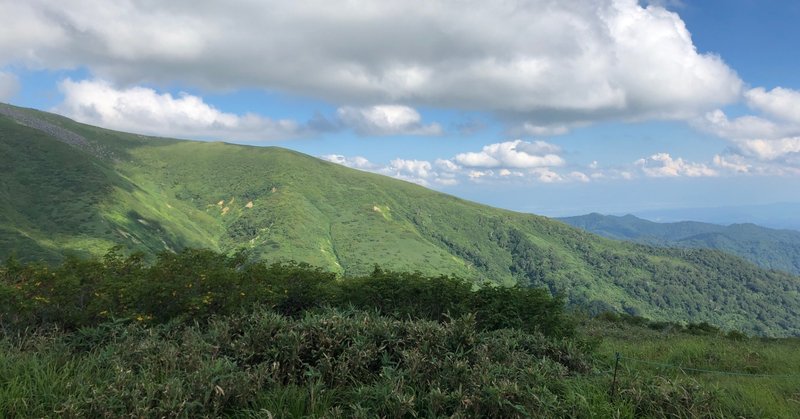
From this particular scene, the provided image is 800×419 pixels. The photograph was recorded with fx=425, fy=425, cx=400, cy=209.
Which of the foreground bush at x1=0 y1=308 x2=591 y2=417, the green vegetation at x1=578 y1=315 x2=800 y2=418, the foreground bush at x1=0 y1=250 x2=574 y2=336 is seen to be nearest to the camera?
the foreground bush at x1=0 y1=308 x2=591 y2=417

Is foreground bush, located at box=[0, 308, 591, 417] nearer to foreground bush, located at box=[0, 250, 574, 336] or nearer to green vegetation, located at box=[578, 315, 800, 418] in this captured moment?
green vegetation, located at box=[578, 315, 800, 418]

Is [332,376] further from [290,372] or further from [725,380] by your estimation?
[725,380]

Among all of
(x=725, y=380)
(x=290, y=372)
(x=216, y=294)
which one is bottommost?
(x=216, y=294)

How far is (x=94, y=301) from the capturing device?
9352 millimetres

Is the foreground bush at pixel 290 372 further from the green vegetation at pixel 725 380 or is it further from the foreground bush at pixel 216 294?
the foreground bush at pixel 216 294

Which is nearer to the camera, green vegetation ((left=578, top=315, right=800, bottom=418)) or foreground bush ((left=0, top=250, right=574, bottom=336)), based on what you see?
green vegetation ((left=578, top=315, right=800, bottom=418))

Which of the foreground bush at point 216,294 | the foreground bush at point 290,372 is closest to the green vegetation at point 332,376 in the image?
the foreground bush at point 290,372

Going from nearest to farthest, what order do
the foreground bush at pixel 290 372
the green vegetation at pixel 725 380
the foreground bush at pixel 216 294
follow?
the foreground bush at pixel 290 372, the green vegetation at pixel 725 380, the foreground bush at pixel 216 294

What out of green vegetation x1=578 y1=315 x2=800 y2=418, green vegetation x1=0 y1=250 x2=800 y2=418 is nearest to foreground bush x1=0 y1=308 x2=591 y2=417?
green vegetation x1=0 y1=250 x2=800 y2=418

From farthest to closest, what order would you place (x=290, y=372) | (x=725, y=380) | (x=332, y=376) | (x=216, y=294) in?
(x=216, y=294), (x=725, y=380), (x=290, y=372), (x=332, y=376)

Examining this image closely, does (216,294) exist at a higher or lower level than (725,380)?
lower

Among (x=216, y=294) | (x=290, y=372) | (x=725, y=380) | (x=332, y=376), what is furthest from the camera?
(x=216, y=294)

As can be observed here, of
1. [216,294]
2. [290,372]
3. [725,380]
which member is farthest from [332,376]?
[725,380]

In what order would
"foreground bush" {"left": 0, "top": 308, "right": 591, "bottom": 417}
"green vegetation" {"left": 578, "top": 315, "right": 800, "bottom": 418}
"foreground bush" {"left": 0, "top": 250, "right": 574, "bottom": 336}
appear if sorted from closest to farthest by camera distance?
1. "foreground bush" {"left": 0, "top": 308, "right": 591, "bottom": 417}
2. "green vegetation" {"left": 578, "top": 315, "right": 800, "bottom": 418}
3. "foreground bush" {"left": 0, "top": 250, "right": 574, "bottom": 336}
